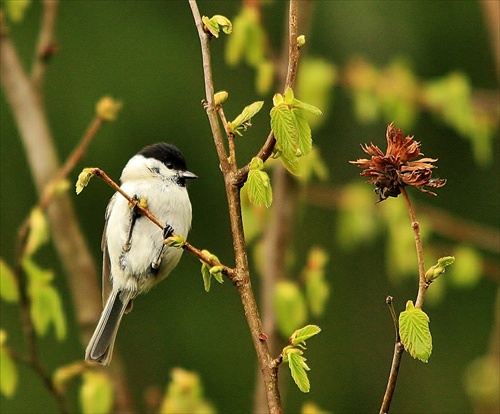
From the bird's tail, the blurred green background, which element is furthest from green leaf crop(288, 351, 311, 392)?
the blurred green background

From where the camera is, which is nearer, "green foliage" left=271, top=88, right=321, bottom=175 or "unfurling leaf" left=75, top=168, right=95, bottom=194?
"green foliage" left=271, top=88, right=321, bottom=175

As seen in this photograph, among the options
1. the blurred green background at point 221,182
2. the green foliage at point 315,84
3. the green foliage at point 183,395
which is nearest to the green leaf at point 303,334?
the green foliage at point 183,395

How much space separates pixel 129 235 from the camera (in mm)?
3080

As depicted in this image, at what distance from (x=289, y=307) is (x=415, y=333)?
141cm

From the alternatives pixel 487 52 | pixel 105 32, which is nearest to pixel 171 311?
pixel 105 32

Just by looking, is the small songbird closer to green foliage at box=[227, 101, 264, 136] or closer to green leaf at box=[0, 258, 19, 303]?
green leaf at box=[0, 258, 19, 303]

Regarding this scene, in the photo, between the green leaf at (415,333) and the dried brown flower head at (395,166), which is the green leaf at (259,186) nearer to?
the dried brown flower head at (395,166)

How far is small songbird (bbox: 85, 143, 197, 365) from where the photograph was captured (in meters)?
3.08

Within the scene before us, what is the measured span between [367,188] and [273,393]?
2.60 metres

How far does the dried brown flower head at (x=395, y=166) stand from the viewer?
1686 millimetres

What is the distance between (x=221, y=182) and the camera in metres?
7.12

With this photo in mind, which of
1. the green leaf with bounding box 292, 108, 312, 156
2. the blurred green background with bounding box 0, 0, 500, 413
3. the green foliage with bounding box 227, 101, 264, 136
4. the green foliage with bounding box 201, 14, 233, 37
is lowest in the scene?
the blurred green background with bounding box 0, 0, 500, 413

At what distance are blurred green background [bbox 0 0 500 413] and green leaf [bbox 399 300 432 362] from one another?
5221mm

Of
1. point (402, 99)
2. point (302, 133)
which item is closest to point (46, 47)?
point (402, 99)
